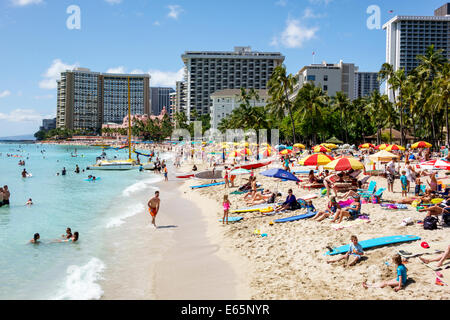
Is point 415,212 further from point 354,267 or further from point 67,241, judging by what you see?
point 67,241

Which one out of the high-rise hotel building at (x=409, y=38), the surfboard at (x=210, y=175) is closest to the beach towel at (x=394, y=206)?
the surfboard at (x=210, y=175)

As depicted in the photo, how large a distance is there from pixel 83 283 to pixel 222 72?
473ft

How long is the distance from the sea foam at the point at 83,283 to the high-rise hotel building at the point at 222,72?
138206mm

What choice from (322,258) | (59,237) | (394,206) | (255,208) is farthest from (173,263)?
(394,206)

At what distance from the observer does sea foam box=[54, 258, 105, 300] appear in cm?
952

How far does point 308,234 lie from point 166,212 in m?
10.2

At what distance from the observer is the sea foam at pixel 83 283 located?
952cm

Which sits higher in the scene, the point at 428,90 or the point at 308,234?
the point at 428,90

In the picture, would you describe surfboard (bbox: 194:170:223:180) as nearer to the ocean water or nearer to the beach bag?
the ocean water

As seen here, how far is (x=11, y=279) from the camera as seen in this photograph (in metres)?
10.9

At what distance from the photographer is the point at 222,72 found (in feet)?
488

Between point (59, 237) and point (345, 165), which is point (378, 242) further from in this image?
point (59, 237)

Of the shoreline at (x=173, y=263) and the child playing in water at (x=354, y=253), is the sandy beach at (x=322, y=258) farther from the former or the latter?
the shoreline at (x=173, y=263)

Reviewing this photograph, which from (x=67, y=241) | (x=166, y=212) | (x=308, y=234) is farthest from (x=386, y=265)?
(x=166, y=212)
